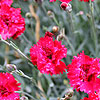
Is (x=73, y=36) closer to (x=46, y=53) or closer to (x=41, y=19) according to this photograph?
(x=41, y=19)

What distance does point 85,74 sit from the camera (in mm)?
778

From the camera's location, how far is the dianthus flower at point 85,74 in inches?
29.2

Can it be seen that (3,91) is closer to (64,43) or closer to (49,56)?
(49,56)

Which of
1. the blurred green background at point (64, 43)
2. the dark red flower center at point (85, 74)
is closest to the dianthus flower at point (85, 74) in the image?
the dark red flower center at point (85, 74)

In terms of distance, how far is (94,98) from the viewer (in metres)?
0.75

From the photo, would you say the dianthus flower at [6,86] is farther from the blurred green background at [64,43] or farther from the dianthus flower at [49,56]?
the blurred green background at [64,43]

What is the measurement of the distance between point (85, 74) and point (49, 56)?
0.16m

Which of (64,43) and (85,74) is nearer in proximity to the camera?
(85,74)

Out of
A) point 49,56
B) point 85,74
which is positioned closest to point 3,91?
point 49,56

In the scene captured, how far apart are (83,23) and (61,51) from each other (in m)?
0.77

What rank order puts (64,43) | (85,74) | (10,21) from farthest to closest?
(64,43), (10,21), (85,74)

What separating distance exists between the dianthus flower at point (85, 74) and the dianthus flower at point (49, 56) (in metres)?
0.05

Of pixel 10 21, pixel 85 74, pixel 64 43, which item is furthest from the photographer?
pixel 64 43

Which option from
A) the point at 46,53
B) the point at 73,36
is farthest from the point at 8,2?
the point at 73,36
